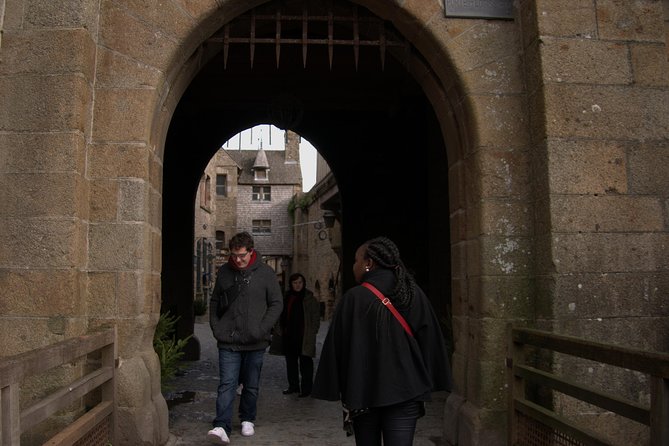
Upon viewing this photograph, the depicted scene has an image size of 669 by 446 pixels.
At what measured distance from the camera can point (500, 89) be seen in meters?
4.51

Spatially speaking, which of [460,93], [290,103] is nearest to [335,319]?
[460,93]

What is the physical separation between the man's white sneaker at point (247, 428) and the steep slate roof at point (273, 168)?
37.3 meters

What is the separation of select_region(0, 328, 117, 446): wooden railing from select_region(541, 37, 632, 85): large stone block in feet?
10.9

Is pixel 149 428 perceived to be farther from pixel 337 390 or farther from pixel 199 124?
pixel 199 124

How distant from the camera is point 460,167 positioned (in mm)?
4719

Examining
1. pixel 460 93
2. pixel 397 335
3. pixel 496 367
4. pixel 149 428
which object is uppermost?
pixel 460 93

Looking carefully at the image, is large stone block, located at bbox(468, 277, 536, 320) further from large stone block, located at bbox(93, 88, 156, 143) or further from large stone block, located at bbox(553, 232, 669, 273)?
large stone block, located at bbox(93, 88, 156, 143)

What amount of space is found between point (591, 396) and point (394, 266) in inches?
45.0

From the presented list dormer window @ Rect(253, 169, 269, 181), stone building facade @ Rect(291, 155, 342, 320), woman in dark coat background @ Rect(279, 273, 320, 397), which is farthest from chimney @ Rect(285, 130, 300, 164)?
woman in dark coat background @ Rect(279, 273, 320, 397)

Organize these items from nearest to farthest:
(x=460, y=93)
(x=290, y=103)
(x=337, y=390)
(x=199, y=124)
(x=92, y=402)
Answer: (x=337, y=390) < (x=92, y=402) < (x=460, y=93) < (x=290, y=103) < (x=199, y=124)

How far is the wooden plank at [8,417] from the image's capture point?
2.42 meters

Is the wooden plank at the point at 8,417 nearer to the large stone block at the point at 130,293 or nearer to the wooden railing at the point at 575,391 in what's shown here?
the large stone block at the point at 130,293

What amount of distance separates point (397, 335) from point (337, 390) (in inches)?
14.8

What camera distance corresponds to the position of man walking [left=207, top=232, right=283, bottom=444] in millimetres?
4578
